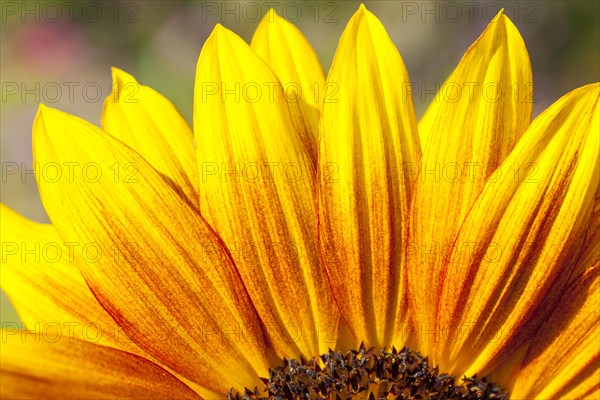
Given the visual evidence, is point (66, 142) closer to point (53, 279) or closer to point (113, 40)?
point (53, 279)

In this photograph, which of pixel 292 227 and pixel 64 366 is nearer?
pixel 64 366

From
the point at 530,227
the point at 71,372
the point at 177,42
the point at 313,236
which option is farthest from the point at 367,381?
the point at 177,42

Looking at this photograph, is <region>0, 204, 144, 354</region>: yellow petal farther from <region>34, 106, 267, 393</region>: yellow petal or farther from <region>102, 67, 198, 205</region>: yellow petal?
<region>102, 67, 198, 205</region>: yellow petal

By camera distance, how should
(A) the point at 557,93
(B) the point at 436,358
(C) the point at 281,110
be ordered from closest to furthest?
(C) the point at 281,110, (B) the point at 436,358, (A) the point at 557,93

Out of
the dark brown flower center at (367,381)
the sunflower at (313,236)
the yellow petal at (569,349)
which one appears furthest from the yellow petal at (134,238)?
the yellow petal at (569,349)

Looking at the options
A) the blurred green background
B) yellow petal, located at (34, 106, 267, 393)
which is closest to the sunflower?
yellow petal, located at (34, 106, 267, 393)

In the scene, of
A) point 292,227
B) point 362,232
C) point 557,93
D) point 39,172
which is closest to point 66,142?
point 39,172
